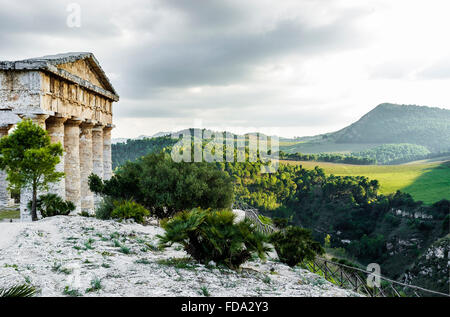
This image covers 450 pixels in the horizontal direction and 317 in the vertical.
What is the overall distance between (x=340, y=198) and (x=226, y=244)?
69.3 m

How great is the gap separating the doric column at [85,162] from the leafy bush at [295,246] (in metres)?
14.8

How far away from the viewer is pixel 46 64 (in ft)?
46.8

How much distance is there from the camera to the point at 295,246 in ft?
32.5

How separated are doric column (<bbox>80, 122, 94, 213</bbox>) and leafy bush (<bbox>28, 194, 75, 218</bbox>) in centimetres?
626

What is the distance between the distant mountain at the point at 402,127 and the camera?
138 metres

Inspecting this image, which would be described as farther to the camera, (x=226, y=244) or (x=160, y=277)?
(x=226, y=244)

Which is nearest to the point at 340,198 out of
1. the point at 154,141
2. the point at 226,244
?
the point at 154,141

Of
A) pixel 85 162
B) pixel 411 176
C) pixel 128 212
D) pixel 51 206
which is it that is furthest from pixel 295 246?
pixel 411 176

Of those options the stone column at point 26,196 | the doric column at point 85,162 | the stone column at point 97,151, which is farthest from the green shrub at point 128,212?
the stone column at point 97,151

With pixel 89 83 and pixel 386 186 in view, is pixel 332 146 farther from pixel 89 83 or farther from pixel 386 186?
pixel 89 83

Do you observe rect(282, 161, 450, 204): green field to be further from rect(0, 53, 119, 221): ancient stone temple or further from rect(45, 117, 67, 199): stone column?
rect(45, 117, 67, 199): stone column

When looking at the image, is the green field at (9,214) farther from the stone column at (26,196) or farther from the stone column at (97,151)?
the stone column at (97,151)
